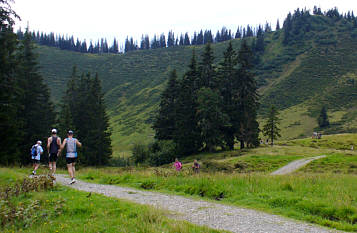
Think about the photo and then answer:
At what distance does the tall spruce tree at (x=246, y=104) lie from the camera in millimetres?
48469

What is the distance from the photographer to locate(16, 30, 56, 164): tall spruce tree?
3847 cm

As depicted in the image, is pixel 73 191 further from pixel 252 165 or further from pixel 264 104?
pixel 264 104

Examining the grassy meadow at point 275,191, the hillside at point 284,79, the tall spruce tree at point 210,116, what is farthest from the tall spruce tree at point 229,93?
the hillside at point 284,79

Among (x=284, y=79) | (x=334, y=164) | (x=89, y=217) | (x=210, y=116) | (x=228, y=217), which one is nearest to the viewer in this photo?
(x=228, y=217)

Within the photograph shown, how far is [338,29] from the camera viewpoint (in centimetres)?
16562

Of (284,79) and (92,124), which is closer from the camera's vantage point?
(92,124)

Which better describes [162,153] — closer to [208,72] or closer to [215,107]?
[215,107]

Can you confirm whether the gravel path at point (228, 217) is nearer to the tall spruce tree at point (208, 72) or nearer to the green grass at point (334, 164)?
the green grass at point (334, 164)

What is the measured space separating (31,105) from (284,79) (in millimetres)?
113030

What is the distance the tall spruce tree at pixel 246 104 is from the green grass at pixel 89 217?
41229 millimetres

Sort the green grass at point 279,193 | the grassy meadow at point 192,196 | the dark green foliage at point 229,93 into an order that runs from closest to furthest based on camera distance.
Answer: the grassy meadow at point 192,196, the green grass at point 279,193, the dark green foliage at point 229,93

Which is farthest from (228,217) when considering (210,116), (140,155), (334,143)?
(334,143)

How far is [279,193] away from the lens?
9.67 meters

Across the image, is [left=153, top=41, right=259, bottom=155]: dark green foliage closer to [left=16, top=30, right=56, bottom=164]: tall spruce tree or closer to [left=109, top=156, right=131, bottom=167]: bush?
[left=109, top=156, right=131, bottom=167]: bush
